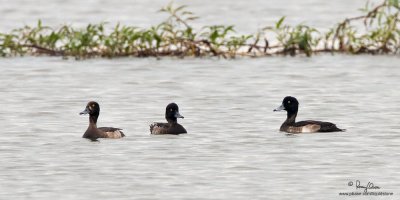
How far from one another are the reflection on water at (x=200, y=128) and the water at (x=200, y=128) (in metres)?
0.02

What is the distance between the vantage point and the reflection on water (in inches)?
630

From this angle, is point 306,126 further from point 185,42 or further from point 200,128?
point 185,42

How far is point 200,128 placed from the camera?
20.9 metres

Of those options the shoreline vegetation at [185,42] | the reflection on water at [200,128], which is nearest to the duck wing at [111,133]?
the reflection on water at [200,128]

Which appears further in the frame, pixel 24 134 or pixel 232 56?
pixel 232 56

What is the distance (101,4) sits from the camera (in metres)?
43.7

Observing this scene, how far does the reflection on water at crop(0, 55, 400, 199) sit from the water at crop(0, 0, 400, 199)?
19 mm

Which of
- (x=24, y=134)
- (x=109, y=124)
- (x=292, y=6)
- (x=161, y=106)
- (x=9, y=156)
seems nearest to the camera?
(x=9, y=156)

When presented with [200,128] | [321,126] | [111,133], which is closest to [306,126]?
[321,126]

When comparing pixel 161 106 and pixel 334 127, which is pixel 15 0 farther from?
pixel 334 127

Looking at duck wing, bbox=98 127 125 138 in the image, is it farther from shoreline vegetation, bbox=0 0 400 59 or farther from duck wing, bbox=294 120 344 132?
shoreline vegetation, bbox=0 0 400 59

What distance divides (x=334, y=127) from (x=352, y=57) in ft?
35.0

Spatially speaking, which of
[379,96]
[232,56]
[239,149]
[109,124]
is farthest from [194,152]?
[232,56]

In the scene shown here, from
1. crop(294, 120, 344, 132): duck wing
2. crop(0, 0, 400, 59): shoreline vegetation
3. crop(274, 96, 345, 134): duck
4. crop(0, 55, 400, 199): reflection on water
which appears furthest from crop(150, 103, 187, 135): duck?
crop(0, 0, 400, 59): shoreline vegetation
